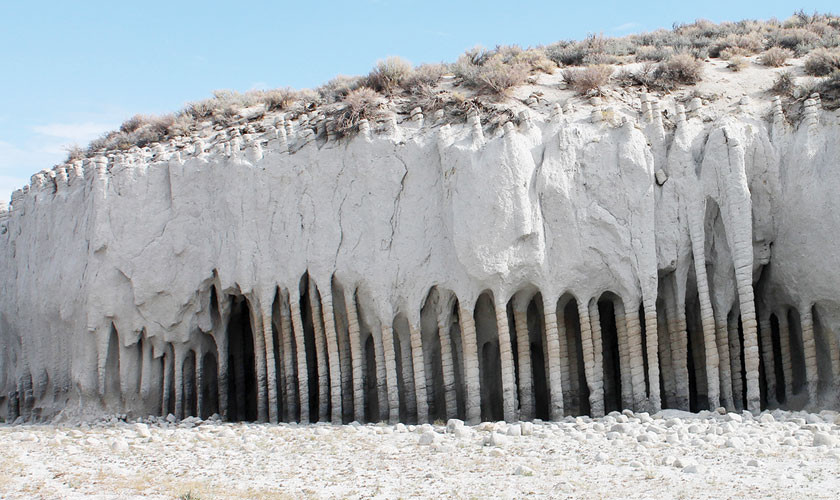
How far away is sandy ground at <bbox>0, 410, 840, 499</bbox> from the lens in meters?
10.1

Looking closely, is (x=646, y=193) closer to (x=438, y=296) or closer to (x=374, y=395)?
(x=438, y=296)

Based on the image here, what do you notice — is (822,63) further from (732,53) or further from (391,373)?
(391,373)

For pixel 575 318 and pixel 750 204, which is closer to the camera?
pixel 750 204

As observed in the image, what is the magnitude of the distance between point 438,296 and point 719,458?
29.0 feet

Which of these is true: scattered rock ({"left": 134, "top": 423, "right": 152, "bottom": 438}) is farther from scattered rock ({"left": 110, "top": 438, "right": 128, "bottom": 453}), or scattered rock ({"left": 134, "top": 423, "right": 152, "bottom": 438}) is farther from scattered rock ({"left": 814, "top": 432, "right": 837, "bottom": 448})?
scattered rock ({"left": 814, "top": 432, "right": 837, "bottom": 448})

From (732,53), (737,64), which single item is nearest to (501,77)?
(737,64)

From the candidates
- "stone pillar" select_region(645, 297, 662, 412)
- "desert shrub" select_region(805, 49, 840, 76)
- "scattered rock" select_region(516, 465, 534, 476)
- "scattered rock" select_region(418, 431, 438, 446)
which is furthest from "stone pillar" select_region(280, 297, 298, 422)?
"desert shrub" select_region(805, 49, 840, 76)

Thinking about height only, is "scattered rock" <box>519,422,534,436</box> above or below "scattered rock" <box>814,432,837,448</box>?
above

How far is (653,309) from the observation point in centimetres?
1695

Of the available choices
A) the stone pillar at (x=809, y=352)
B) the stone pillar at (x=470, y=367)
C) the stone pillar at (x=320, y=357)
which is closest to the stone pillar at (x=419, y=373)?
the stone pillar at (x=470, y=367)

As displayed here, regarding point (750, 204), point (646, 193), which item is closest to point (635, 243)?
point (646, 193)

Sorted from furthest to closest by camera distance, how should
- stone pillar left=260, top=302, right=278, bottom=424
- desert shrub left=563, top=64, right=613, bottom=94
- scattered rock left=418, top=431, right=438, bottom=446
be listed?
stone pillar left=260, top=302, right=278, bottom=424
desert shrub left=563, top=64, right=613, bottom=94
scattered rock left=418, top=431, right=438, bottom=446

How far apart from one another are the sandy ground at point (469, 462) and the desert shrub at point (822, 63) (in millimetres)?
9060

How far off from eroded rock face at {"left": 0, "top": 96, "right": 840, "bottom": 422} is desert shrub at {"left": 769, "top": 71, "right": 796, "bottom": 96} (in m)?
1.26
